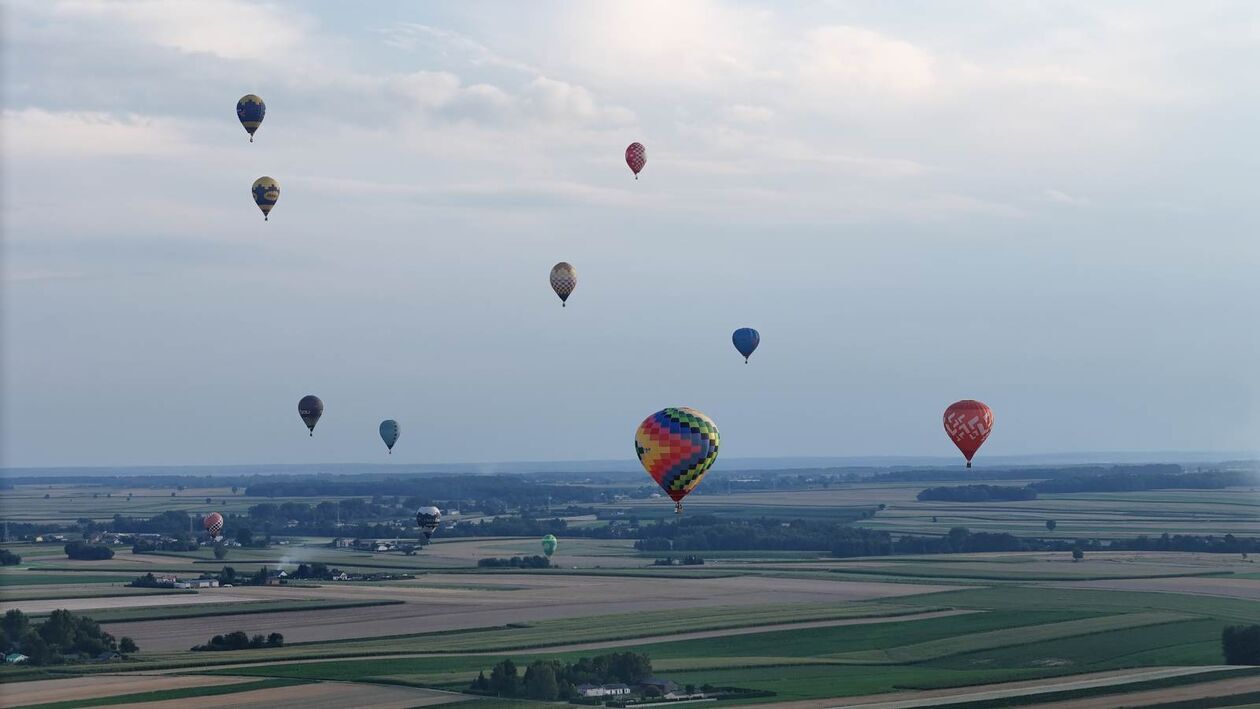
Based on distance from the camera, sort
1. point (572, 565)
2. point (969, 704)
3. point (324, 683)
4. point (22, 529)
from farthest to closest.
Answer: point (22, 529), point (572, 565), point (324, 683), point (969, 704)

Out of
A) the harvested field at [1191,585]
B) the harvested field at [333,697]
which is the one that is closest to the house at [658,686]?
the harvested field at [333,697]

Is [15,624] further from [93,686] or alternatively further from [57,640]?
[93,686]

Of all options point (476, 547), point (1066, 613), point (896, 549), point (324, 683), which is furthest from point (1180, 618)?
point (476, 547)

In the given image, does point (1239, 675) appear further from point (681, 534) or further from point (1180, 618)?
point (681, 534)

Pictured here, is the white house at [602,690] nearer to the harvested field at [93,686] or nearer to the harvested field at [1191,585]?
the harvested field at [93,686]

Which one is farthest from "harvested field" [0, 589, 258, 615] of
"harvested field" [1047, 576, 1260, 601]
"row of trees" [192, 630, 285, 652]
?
"harvested field" [1047, 576, 1260, 601]

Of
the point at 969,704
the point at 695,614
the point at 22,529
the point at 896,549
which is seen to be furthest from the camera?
the point at 22,529

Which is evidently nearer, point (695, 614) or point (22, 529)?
point (695, 614)
